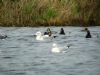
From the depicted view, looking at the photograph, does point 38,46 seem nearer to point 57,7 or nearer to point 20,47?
point 20,47

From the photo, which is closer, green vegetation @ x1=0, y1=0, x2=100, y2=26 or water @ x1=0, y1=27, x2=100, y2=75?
water @ x1=0, y1=27, x2=100, y2=75

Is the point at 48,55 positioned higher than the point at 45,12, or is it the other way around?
the point at 48,55

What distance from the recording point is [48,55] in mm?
22547

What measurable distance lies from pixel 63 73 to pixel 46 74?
0.70 meters

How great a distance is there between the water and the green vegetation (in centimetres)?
371

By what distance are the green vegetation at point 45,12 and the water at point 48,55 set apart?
371 centimetres

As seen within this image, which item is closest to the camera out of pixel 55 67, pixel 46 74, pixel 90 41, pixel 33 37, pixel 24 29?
pixel 46 74

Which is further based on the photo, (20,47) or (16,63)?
(20,47)

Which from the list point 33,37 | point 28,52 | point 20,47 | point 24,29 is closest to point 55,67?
point 28,52

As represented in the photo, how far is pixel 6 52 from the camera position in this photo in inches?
943

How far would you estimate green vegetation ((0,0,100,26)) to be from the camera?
124ft

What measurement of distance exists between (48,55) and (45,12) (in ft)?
52.8

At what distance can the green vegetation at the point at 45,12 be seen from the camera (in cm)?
3788

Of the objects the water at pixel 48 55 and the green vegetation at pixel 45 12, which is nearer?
the water at pixel 48 55
